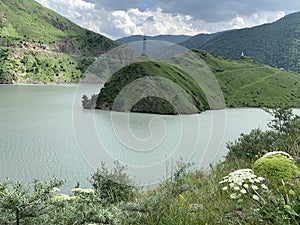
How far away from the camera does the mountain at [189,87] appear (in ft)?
134

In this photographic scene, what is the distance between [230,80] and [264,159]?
9098 centimetres

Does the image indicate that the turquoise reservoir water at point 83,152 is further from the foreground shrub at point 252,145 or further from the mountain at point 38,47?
the mountain at point 38,47

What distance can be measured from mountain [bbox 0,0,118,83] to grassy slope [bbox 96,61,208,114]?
6619cm

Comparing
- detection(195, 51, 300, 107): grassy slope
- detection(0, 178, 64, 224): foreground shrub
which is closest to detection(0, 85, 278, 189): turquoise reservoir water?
detection(0, 178, 64, 224): foreground shrub

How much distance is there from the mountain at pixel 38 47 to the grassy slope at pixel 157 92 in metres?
66.2

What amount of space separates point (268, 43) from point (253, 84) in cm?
8285

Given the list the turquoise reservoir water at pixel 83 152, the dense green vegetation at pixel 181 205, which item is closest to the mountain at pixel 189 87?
the turquoise reservoir water at pixel 83 152

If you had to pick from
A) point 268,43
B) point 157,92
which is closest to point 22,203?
point 157,92

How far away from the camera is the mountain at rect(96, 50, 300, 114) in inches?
1607

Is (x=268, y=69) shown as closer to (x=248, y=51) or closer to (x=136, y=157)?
(x=248, y=51)

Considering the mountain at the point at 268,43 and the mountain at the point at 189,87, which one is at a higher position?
the mountain at the point at 268,43

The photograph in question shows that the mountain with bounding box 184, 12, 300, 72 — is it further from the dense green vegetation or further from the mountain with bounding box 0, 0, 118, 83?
the dense green vegetation

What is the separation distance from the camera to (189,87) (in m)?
49.9

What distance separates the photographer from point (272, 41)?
15688 cm
